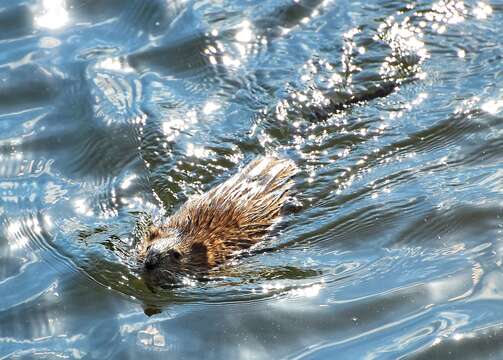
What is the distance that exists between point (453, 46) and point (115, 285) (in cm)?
433

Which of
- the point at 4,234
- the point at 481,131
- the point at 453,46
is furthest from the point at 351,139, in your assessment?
the point at 4,234

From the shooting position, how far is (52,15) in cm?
1028

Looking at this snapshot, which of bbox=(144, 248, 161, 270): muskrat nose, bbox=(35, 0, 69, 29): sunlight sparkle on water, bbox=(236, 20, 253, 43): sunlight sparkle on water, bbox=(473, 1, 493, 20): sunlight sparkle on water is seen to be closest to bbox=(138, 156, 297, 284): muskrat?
bbox=(144, 248, 161, 270): muskrat nose

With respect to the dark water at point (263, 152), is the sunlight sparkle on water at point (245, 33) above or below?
above

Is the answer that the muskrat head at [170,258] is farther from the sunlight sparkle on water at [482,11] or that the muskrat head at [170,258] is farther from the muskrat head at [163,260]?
the sunlight sparkle on water at [482,11]

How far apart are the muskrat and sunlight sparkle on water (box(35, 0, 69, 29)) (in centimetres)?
314

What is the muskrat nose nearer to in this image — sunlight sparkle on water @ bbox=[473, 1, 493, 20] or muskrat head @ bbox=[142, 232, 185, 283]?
muskrat head @ bbox=[142, 232, 185, 283]

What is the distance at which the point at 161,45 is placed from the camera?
9875mm

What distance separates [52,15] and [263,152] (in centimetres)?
316

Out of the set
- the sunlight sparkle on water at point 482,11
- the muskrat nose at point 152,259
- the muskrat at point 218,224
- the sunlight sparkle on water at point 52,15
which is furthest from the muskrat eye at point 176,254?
the sunlight sparkle on water at point 482,11

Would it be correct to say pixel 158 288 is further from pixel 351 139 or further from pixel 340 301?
pixel 351 139

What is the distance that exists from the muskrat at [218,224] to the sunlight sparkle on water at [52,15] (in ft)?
10.3

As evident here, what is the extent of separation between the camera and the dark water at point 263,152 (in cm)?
648

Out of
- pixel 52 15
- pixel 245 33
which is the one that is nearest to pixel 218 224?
pixel 245 33
